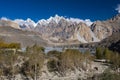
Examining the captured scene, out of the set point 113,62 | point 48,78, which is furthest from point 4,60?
point 113,62

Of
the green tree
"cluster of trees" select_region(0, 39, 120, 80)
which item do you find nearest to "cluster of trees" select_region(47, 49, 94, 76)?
"cluster of trees" select_region(0, 39, 120, 80)

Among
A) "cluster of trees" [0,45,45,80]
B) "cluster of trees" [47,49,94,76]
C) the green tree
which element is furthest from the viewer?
"cluster of trees" [47,49,94,76]

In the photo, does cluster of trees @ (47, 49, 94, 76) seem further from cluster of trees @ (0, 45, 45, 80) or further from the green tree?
the green tree

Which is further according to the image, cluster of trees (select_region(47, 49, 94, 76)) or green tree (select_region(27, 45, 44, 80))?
cluster of trees (select_region(47, 49, 94, 76))

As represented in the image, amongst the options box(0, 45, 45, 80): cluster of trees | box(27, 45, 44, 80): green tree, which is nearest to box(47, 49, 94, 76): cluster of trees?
box(0, 45, 45, 80): cluster of trees

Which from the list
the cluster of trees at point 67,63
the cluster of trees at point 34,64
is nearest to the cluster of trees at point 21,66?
the cluster of trees at point 34,64

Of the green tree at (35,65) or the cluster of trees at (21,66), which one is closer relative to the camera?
the cluster of trees at (21,66)

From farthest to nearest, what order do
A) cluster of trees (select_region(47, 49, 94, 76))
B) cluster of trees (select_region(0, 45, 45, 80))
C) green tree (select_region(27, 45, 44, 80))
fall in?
cluster of trees (select_region(47, 49, 94, 76))
green tree (select_region(27, 45, 44, 80))
cluster of trees (select_region(0, 45, 45, 80))

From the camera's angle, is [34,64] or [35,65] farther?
[34,64]

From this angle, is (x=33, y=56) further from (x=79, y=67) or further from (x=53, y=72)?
(x=79, y=67)

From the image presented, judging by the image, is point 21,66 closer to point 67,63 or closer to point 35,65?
point 35,65

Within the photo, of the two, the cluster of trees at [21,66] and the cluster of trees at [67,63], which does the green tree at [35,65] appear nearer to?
the cluster of trees at [21,66]

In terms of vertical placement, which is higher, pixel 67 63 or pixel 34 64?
pixel 34 64

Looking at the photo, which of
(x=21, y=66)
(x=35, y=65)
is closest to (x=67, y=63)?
(x=35, y=65)
